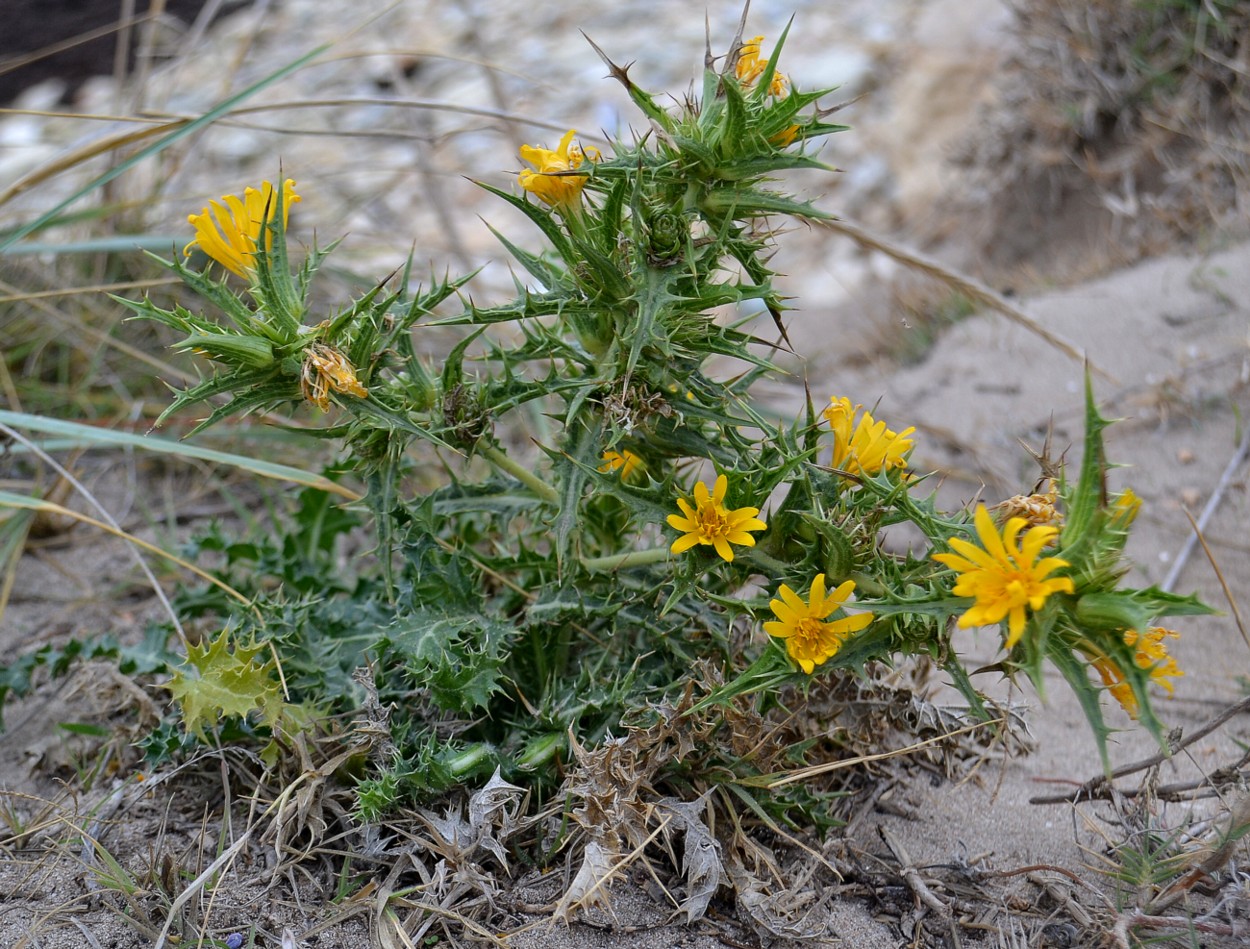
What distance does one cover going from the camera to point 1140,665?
3.91 feet

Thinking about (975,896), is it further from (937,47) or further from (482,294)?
(937,47)

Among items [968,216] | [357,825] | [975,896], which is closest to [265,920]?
[357,825]

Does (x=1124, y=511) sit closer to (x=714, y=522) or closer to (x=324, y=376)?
(x=714, y=522)

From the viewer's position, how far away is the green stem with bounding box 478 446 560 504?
1662 millimetres

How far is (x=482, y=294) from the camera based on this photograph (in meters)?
3.83

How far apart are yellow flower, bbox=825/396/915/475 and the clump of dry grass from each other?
2634 mm

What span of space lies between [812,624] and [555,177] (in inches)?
30.8

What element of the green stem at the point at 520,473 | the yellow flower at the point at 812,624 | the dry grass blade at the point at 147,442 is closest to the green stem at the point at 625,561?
the green stem at the point at 520,473

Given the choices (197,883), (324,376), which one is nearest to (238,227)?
(324,376)

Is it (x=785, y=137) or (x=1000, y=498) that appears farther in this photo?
(x=1000, y=498)

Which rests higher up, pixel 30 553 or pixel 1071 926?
pixel 30 553

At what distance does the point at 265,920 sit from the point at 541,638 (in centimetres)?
63

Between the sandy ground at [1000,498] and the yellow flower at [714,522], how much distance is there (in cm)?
37

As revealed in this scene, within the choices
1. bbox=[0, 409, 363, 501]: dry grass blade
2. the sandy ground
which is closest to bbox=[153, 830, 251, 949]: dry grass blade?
the sandy ground
